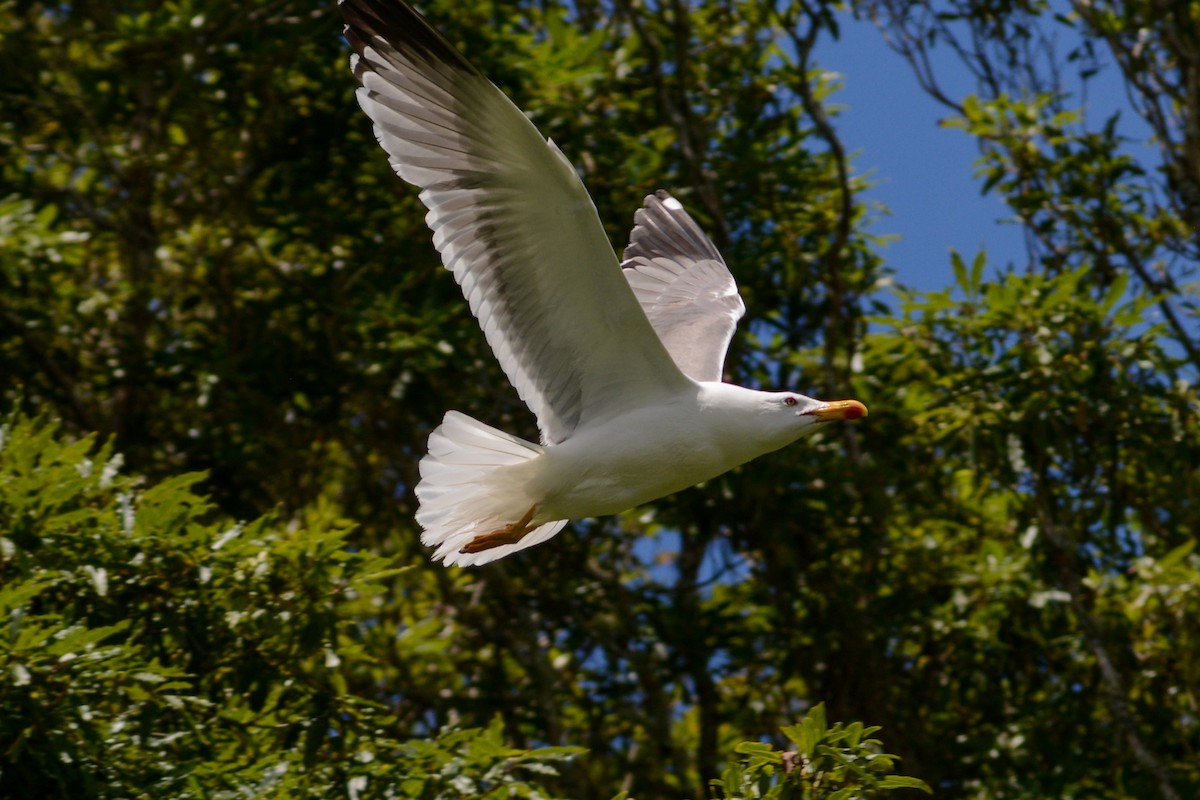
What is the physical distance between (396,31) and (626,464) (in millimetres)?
1440

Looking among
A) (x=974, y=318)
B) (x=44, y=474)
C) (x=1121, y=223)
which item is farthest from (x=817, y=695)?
(x=44, y=474)

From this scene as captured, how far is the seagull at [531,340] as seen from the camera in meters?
4.48

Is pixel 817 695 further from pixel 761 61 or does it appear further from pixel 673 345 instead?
pixel 761 61

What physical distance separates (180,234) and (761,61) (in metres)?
3.10

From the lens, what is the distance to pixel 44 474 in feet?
15.3

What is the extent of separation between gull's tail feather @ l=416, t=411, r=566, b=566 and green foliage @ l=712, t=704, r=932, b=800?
1521 mm

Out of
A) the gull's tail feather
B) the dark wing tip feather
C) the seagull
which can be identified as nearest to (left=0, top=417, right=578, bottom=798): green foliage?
the gull's tail feather

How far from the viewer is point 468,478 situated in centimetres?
492

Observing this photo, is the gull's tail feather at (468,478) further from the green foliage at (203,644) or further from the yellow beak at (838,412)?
the yellow beak at (838,412)

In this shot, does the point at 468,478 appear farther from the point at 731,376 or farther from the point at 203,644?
the point at 731,376

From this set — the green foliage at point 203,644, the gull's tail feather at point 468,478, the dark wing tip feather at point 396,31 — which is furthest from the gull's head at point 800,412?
the dark wing tip feather at point 396,31

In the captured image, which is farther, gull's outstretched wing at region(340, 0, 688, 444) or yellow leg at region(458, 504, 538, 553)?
yellow leg at region(458, 504, 538, 553)

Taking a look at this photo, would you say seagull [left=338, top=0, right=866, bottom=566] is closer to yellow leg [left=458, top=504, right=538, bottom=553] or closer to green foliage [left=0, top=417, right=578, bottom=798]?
yellow leg [left=458, top=504, right=538, bottom=553]

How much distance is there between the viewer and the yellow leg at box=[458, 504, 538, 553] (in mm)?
4926
